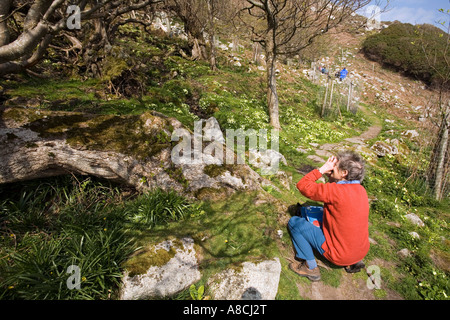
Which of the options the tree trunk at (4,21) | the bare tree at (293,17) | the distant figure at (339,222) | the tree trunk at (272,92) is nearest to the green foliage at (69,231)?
the distant figure at (339,222)

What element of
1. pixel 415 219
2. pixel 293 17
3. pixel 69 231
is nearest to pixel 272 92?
pixel 293 17

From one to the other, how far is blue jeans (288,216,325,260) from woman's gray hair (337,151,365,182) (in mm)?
980

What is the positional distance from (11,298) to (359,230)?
171 inches

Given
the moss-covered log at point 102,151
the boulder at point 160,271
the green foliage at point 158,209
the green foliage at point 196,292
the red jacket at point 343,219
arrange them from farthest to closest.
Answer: the green foliage at point 158,209
the moss-covered log at point 102,151
the red jacket at point 343,219
the green foliage at point 196,292
the boulder at point 160,271

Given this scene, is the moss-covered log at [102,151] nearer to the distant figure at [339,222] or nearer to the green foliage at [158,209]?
the green foliage at [158,209]

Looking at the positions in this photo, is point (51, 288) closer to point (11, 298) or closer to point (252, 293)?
point (11, 298)

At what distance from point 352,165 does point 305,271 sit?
1765 millimetres

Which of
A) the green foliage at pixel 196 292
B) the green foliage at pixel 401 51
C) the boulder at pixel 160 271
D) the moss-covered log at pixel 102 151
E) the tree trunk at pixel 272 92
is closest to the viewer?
the boulder at pixel 160 271

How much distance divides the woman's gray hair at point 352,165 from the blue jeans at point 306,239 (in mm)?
980

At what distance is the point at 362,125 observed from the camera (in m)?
13.3

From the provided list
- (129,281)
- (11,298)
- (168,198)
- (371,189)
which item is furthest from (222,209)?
(371,189)

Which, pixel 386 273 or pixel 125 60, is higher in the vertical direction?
pixel 125 60

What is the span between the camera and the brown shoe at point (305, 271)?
3090 millimetres

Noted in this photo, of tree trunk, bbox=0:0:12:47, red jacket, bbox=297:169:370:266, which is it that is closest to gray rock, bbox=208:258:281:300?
red jacket, bbox=297:169:370:266
